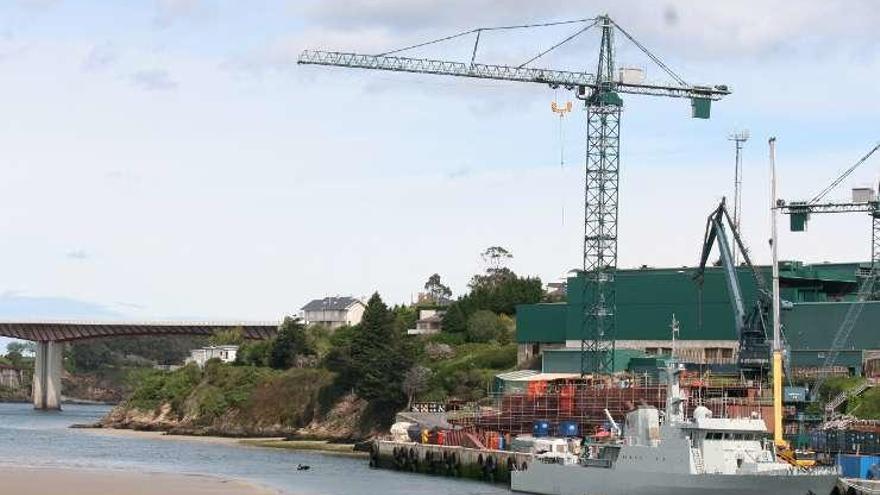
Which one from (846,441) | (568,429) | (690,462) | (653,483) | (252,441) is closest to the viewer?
(690,462)

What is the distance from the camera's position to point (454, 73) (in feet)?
467

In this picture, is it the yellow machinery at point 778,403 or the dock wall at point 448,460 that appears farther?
the dock wall at point 448,460

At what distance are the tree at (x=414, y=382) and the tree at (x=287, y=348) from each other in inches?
1578

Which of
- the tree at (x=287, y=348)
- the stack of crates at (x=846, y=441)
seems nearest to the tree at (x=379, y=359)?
the tree at (x=287, y=348)

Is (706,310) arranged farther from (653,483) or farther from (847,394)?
(653,483)

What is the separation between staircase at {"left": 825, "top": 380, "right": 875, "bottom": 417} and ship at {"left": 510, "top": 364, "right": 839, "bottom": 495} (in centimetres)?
3507

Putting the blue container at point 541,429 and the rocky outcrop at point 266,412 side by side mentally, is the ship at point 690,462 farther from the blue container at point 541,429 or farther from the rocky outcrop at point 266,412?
the rocky outcrop at point 266,412

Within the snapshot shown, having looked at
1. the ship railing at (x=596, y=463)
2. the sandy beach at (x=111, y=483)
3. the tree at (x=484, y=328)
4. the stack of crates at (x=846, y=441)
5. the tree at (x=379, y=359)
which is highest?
the tree at (x=484, y=328)

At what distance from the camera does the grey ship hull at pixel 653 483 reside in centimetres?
7525

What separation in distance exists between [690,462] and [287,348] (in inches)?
4686

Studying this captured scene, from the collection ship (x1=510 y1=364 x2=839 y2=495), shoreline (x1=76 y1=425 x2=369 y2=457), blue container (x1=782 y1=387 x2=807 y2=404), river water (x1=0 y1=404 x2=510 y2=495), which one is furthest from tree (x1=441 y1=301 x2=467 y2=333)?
ship (x1=510 y1=364 x2=839 y2=495)

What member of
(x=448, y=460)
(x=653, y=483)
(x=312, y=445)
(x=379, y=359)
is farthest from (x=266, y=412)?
(x=653, y=483)

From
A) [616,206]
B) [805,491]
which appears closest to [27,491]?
[805,491]

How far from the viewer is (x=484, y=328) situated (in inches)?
7490
